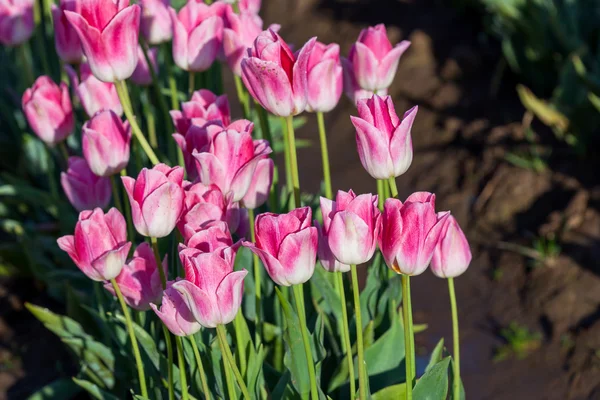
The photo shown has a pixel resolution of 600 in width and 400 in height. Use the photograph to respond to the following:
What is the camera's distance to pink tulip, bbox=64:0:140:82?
121 cm

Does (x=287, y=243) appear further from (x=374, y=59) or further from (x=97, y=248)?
(x=374, y=59)

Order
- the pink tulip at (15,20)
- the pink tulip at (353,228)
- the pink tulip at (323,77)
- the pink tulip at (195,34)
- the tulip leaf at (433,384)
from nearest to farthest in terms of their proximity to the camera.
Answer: the pink tulip at (353,228)
the tulip leaf at (433,384)
the pink tulip at (323,77)
the pink tulip at (195,34)
the pink tulip at (15,20)

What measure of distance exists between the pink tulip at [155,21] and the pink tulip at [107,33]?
0.38 metres

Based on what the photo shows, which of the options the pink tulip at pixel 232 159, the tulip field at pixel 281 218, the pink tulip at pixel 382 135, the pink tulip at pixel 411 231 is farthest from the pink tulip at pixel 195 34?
the pink tulip at pixel 411 231

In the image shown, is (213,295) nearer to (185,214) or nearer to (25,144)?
(185,214)

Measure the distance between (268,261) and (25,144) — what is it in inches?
63.2

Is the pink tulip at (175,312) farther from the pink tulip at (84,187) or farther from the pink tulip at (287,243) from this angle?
the pink tulip at (84,187)

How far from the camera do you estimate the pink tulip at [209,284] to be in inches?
38.9

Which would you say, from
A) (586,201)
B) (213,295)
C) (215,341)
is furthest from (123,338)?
(586,201)

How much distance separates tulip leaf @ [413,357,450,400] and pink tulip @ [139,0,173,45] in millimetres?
852

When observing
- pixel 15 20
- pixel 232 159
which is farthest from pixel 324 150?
pixel 15 20

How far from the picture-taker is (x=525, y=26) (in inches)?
119

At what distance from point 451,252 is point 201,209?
1.22 feet

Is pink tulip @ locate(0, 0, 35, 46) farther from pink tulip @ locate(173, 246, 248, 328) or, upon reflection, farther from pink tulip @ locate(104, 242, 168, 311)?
pink tulip @ locate(173, 246, 248, 328)
